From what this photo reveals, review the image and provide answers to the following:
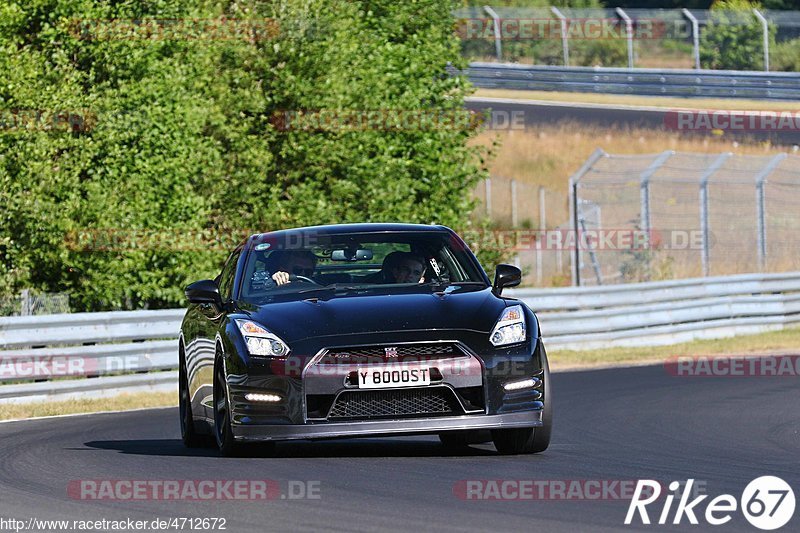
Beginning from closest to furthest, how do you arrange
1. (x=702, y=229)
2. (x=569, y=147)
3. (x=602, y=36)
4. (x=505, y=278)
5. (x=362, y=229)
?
(x=505, y=278)
(x=362, y=229)
(x=702, y=229)
(x=569, y=147)
(x=602, y=36)

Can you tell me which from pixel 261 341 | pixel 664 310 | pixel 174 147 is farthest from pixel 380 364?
pixel 664 310

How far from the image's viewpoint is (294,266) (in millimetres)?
10750

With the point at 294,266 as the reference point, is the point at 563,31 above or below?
above

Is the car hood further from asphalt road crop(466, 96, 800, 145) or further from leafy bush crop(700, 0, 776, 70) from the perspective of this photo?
leafy bush crop(700, 0, 776, 70)

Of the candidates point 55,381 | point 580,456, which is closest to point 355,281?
point 580,456

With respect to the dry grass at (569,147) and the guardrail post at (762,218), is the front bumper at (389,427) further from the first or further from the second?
the dry grass at (569,147)

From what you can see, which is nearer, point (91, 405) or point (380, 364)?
point (380, 364)

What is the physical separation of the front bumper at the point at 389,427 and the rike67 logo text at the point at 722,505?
4.52ft

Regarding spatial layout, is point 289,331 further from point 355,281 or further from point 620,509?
point 620,509

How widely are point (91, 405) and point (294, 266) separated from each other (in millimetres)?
7159

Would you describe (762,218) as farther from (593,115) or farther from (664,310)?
(593,115)

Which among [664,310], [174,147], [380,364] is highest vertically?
[174,147]

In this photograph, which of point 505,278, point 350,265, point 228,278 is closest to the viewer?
point 505,278

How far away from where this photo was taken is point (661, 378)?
18578 millimetres
